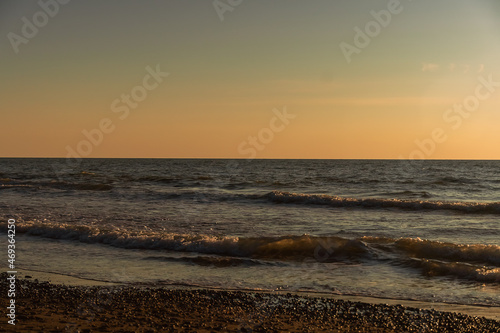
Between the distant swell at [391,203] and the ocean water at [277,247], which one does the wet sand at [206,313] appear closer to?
the ocean water at [277,247]

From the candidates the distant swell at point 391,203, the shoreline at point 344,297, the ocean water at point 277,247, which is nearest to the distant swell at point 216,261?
the ocean water at point 277,247

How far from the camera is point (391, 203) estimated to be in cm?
2827

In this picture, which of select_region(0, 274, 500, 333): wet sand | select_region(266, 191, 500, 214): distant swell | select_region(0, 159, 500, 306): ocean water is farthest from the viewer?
select_region(266, 191, 500, 214): distant swell

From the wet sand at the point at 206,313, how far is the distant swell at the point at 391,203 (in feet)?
64.0

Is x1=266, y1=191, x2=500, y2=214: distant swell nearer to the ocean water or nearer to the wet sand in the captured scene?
the ocean water

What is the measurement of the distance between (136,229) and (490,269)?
11.7m

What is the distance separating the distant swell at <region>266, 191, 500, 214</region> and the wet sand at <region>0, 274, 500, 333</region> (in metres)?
19.5

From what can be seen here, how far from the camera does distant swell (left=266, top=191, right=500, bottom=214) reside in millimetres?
26391

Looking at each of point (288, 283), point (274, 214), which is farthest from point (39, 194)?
point (288, 283)

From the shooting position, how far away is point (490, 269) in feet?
37.2

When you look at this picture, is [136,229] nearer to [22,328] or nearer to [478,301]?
[22,328]

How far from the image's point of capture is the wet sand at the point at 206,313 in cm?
743

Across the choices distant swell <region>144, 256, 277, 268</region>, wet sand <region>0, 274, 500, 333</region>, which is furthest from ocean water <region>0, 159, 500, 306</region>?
wet sand <region>0, 274, 500, 333</region>

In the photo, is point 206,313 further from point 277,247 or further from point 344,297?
point 277,247
